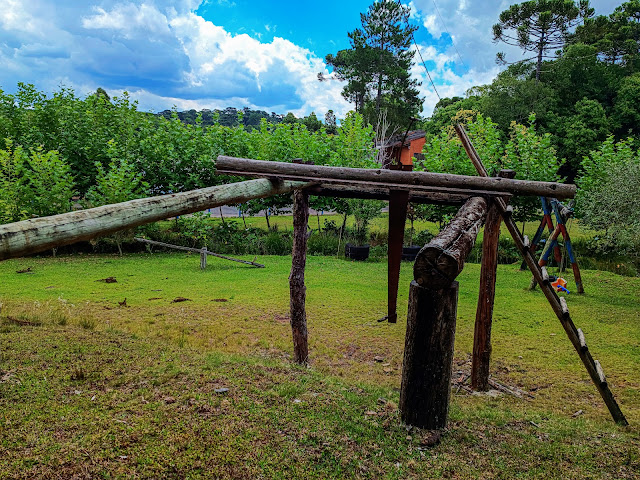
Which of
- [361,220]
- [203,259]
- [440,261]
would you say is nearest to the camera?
[440,261]

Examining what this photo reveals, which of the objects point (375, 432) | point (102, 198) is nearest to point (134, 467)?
point (375, 432)

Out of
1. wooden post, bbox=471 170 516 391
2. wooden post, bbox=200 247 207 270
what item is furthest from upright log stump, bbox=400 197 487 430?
A: wooden post, bbox=200 247 207 270

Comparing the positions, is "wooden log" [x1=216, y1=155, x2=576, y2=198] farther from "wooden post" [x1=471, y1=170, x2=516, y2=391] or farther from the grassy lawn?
the grassy lawn

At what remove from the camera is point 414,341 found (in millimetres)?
2482

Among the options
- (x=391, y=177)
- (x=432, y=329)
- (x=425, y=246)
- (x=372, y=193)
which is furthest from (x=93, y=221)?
(x=372, y=193)

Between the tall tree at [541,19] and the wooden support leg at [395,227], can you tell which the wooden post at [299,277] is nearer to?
the wooden support leg at [395,227]

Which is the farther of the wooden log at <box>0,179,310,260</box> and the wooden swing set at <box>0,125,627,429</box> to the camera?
the wooden swing set at <box>0,125,627,429</box>

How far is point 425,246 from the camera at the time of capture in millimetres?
2328

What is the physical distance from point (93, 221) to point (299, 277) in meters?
2.95

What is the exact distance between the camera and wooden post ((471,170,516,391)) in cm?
458

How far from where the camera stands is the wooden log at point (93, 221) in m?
1.75

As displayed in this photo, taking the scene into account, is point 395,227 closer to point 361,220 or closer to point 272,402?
point 272,402

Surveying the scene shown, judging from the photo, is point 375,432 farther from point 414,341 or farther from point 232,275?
point 232,275

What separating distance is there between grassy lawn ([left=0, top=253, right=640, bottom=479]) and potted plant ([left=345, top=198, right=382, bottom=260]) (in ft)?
22.0
